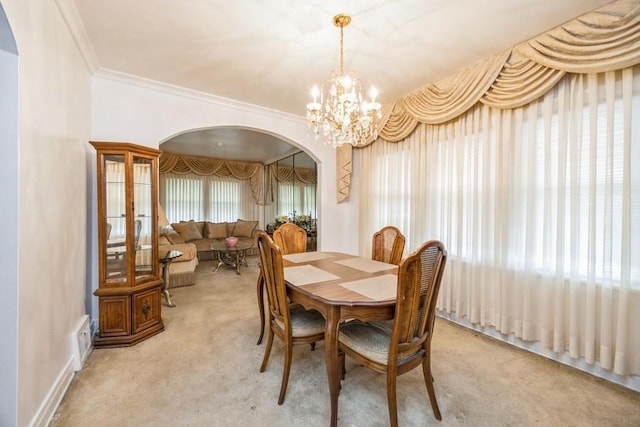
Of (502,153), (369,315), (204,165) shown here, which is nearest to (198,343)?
(369,315)

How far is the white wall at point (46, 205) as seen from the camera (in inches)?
50.4

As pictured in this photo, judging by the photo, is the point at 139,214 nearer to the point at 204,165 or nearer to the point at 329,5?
the point at 329,5

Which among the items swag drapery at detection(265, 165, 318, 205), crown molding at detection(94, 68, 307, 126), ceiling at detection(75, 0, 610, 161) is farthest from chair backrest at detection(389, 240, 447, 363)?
swag drapery at detection(265, 165, 318, 205)

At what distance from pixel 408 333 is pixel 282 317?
801mm

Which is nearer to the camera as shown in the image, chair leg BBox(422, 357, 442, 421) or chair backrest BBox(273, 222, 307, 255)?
chair leg BBox(422, 357, 442, 421)

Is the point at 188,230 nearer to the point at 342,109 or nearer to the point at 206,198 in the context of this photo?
the point at 206,198

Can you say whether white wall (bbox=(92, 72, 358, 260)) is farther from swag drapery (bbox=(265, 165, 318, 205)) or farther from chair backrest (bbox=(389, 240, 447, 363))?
swag drapery (bbox=(265, 165, 318, 205))

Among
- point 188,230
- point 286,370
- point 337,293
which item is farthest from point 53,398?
point 188,230

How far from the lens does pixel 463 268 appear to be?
274 cm

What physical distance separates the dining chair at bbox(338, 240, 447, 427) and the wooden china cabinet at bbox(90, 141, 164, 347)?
1.98 metres

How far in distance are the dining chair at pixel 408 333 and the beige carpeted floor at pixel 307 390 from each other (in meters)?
0.31

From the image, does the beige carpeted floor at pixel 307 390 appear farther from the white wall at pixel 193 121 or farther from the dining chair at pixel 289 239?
the white wall at pixel 193 121

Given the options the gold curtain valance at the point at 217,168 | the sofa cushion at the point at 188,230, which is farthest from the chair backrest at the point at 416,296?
the gold curtain valance at the point at 217,168

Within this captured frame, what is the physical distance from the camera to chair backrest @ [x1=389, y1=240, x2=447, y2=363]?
1297 millimetres
